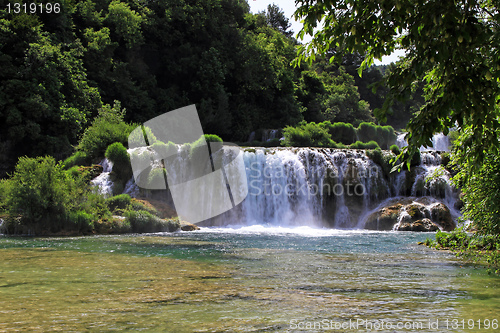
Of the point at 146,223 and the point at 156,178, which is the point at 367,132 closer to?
the point at 156,178

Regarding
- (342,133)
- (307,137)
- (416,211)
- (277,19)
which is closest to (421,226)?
(416,211)

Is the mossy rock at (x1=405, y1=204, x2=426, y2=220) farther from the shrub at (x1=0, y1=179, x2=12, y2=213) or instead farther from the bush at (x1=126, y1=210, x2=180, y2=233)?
the shrub at (x1=0, y1=179, x2=12, y2=213)

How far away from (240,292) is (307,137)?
30736 millimetres

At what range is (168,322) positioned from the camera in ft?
17.1

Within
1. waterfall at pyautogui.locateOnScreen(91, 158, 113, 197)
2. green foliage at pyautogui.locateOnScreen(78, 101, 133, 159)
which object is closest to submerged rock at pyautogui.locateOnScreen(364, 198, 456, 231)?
waterfall at pyautogui.locateOnScreen(91, 158, 113, 197)

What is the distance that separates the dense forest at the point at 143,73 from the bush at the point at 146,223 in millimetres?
13678

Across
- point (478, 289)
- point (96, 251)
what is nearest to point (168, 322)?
point (478, 289)

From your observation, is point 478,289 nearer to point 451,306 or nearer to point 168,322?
point 451,306

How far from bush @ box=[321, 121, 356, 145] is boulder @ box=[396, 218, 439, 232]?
19.5 metres

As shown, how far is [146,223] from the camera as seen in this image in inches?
806

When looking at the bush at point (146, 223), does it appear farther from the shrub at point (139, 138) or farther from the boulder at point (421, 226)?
the boulder at point (421, 226)

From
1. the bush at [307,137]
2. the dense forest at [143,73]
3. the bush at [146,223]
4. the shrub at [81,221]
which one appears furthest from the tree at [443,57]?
the bush at [307,137]

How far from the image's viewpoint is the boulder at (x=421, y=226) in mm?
23406

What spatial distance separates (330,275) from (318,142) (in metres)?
29.3
